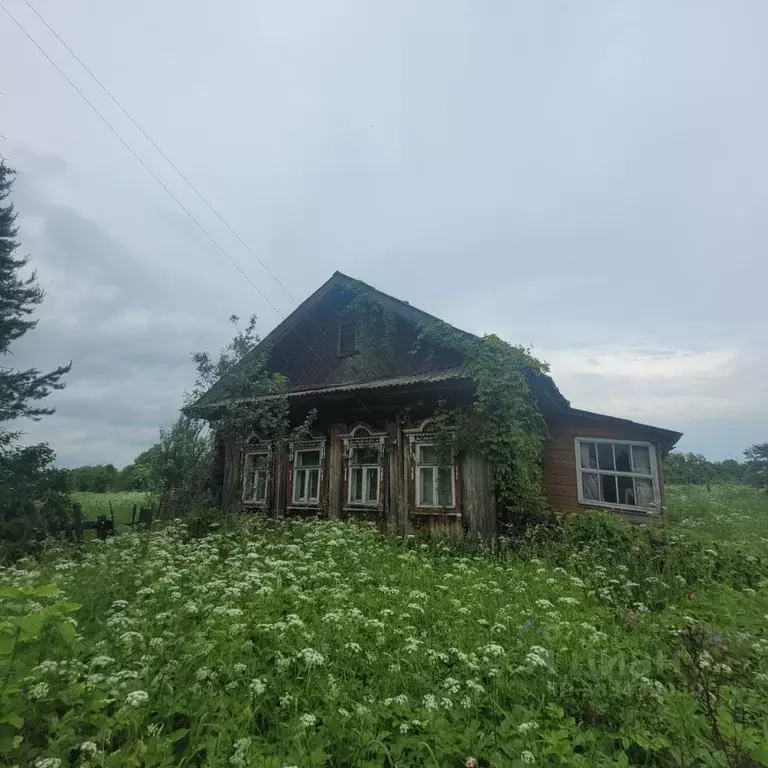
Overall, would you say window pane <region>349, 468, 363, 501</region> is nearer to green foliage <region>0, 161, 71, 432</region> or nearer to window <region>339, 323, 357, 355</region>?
window <region>339, 323, 357, 355</region>

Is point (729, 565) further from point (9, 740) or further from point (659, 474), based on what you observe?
point (9, 740)

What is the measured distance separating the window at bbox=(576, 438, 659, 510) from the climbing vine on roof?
1532mm

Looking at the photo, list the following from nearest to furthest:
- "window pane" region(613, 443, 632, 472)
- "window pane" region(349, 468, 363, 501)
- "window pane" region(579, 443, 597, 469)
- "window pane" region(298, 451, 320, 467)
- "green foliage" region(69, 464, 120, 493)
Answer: "window pane" region(613, 443, 632, 472), "window pane" region(579, 443, 597, 469), "window pane" region(349, 468, 363, 501), "window pane" region(298, 451, 320, 467), "green foliage" region(69, 464, 120, 493)

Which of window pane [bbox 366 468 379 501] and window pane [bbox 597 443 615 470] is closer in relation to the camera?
window pane [bbox 597 443 615 470]

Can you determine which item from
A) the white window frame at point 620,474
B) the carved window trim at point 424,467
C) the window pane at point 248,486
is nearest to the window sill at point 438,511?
the carved window trim at point 424,467

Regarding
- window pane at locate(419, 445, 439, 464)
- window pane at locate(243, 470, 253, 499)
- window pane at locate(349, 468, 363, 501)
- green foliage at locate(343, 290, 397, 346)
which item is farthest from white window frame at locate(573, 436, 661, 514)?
window pane at locate(243, 470, 253, 499)

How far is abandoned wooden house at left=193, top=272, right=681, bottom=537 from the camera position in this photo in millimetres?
10055

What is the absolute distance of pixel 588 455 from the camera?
35.3ft

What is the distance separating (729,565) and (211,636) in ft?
24.3

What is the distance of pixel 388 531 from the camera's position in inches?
410

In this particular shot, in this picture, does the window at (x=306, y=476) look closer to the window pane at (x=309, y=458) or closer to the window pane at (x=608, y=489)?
the window pane at (x=309, y=458)

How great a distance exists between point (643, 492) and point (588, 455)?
4.48ft

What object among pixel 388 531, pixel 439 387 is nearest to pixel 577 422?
pixel 439 387

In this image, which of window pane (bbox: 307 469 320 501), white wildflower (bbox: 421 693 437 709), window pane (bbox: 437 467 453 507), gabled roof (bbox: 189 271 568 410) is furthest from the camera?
window pane (bbox: 307 469 320 501)
